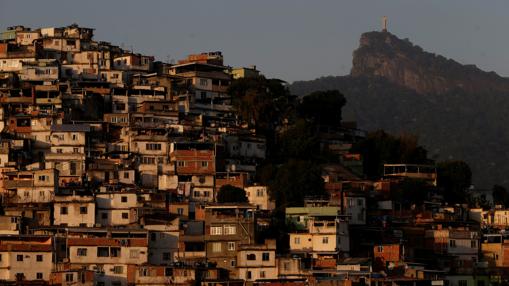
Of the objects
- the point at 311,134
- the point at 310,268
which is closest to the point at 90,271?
the point at 310,268

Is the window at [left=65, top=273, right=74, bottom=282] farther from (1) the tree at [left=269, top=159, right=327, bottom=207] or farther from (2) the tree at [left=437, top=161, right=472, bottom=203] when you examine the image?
(2) the tree at [left=437, top=161, right=472, bottom=203]

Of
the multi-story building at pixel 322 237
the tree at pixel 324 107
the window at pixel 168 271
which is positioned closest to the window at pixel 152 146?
the multi-story building at pixel 322 237

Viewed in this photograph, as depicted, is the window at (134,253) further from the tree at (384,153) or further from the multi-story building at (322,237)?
the tree at (384,153)

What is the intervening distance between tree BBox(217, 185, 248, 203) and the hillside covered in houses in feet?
0.37

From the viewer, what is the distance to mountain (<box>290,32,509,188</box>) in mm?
154750

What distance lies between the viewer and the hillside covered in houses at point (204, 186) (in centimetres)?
6116

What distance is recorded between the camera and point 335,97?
8725 centimetres

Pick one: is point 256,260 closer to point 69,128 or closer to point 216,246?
point 216,246

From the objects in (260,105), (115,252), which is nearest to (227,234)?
(115,252)

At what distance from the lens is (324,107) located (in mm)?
86562

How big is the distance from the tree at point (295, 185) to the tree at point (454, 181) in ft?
40.8

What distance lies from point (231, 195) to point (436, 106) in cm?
11425

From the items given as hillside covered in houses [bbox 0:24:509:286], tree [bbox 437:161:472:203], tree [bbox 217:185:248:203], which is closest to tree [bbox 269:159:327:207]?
hillside covered in houses [bbox 0:24:509:286]

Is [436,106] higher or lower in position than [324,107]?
higher
